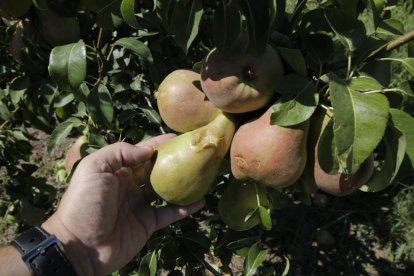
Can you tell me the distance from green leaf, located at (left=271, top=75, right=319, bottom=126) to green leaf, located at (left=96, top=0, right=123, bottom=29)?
52cm

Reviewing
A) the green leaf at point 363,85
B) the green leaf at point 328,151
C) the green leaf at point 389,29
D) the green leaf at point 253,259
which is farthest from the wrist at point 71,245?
the green leaf at point 389,29

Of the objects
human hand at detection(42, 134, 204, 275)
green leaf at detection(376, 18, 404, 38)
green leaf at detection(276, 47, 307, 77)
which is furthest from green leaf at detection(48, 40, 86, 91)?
green leaf at detection(376, 18, 404, 38)

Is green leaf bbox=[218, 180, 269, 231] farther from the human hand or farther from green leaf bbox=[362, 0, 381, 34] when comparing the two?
green leaf bbox=[362, 0, 381, 34]

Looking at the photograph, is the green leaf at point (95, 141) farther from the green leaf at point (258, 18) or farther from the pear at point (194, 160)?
the green leaf at point (258, 18)

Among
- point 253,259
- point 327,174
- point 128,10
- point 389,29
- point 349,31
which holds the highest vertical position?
point 128,10

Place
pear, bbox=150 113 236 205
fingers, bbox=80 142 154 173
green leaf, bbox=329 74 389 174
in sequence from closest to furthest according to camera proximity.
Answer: green leaf, bbox=329 74 389 174 < pear, bbox=150 113 236 205 < fingers, bbox=80 142 154 173

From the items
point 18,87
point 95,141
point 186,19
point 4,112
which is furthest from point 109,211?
point 4,112

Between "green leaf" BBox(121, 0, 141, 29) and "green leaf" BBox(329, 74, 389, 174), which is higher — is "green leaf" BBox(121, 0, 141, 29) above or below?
above

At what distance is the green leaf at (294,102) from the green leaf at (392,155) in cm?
21

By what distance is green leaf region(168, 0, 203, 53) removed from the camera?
101 cm

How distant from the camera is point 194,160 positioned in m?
1.18

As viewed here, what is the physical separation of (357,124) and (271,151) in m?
0.23

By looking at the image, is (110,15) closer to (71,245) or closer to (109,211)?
(109,211)

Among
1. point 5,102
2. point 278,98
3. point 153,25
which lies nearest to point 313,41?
point 278,98
